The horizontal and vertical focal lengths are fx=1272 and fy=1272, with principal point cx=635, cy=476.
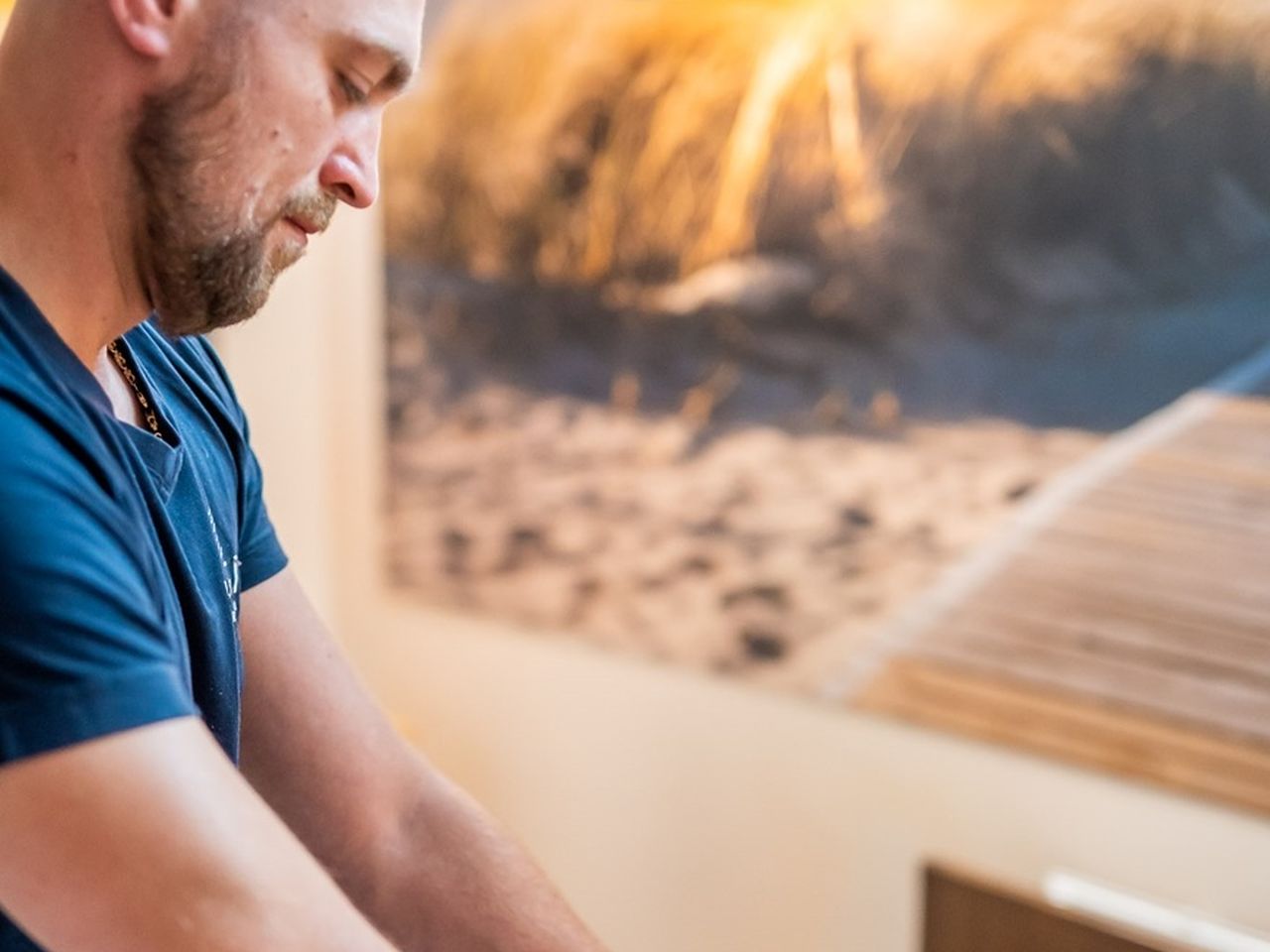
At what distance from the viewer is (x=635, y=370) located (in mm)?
1973

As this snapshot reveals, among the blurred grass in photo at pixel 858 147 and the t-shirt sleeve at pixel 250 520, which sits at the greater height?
the blurred grass in photo at pixel 858 147

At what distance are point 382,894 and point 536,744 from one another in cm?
120

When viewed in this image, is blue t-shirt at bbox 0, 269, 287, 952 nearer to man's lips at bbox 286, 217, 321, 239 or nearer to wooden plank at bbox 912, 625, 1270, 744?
man's lips at bbox 286, 217, 321, 239

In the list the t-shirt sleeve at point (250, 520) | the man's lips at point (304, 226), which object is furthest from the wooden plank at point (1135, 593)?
the man's lips at point (304, 226)

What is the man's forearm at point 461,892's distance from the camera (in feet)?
3.26

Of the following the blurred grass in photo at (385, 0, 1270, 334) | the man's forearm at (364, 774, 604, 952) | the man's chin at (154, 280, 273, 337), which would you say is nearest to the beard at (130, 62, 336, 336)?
the man's chin at (154, 280, 273, 337)

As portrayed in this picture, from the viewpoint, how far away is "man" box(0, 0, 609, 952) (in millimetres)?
605

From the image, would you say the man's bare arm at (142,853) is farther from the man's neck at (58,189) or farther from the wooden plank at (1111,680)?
the wooden plank at (1111,680)

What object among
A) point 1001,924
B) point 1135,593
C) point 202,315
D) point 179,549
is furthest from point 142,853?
point 1001,924

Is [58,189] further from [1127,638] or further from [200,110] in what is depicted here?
[1127,638]

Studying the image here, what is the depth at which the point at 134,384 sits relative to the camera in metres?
0.90

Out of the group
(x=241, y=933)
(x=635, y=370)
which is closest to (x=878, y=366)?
(x=635, y=370)

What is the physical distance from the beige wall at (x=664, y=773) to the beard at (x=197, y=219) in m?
1.26

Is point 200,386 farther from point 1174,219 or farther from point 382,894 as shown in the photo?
point 1174,219
